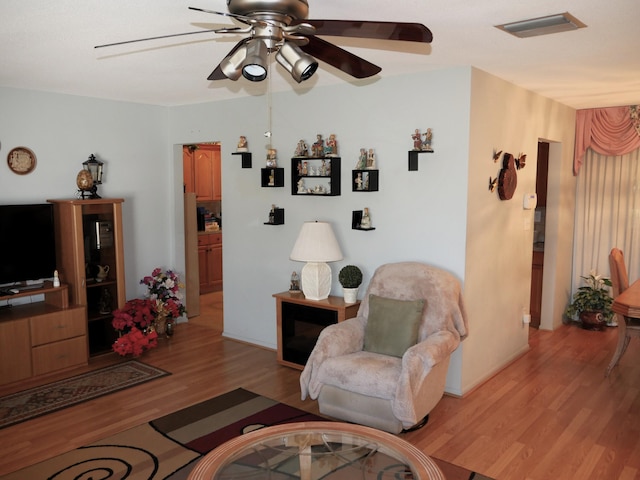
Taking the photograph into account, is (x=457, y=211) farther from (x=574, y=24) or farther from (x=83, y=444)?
(x=83, y=444)

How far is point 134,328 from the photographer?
4.96 meters

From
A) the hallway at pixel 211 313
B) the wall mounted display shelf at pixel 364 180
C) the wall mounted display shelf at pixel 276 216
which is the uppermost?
the wall mounted display shelf at pixel 364 180

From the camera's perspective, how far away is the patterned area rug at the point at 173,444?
3.04m

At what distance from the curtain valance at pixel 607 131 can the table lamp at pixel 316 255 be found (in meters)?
3.19

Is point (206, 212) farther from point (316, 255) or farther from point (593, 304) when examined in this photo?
point (593, 304)

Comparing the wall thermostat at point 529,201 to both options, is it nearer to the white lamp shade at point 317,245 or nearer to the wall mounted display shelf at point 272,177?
the white lamp shade at point 317,245

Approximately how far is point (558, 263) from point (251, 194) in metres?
3.37

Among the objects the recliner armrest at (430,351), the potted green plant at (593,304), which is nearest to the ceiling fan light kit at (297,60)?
the recliner armrest at (430,351)

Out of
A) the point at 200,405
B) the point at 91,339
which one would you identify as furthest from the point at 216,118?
the point at 200,405

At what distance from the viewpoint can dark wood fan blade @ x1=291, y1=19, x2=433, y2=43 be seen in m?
1.85

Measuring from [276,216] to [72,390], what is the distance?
2196mm

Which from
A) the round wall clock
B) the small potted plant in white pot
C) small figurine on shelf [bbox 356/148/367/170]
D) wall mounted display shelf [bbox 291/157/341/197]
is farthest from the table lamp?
the round wall clock

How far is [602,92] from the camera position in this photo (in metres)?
4.77

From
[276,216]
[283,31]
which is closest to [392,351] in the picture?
[276,216]
